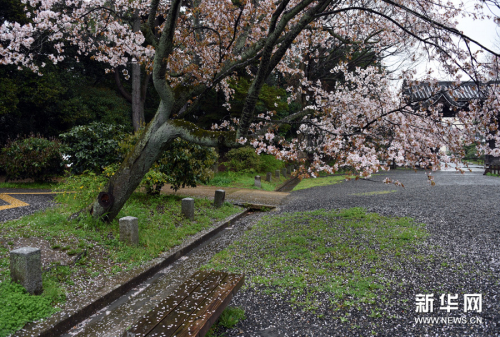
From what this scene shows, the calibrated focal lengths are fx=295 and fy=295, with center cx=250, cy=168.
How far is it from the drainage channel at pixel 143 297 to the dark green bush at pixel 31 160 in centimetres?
761

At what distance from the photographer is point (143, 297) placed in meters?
3.88

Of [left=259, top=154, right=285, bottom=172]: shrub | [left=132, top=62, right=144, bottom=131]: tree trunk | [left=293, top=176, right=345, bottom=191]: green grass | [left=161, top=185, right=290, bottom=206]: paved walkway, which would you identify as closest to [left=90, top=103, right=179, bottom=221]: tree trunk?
[left=161, top=185, right=290, bottom=206]: paved walkway

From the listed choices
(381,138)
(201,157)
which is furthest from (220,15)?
(381,138)

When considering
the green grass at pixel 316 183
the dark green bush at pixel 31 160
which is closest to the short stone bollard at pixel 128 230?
the dark green bush at pixel 31 160

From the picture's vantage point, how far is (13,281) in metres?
3.42

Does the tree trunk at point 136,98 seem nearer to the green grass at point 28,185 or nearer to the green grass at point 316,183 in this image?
the green grass at point 28,185

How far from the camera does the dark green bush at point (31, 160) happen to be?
33.7ft

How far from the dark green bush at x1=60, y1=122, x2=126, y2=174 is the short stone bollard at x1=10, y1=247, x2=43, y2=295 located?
17.2ft

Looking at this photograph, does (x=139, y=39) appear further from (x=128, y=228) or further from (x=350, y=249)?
(x=350, y=249)

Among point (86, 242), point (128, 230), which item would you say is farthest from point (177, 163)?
point (86, 242)

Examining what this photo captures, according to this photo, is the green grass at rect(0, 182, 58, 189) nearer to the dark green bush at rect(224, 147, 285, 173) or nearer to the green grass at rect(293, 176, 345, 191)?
the dark green bush at rect(224, 147, 285, 173)

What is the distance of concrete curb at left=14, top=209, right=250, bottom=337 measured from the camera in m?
2.95

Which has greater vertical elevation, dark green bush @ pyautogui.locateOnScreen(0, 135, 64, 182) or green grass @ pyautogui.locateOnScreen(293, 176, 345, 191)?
dark green bush @ pyautogui.locateOnScreen(0, 135, 64, 182)

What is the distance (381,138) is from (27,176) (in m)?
11.9
